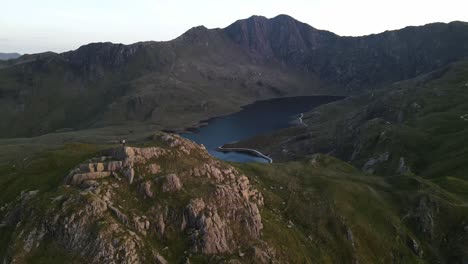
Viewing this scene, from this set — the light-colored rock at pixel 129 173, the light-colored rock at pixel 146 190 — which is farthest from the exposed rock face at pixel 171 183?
the light-colored rock at pixel 129 173

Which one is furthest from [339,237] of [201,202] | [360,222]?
[201,202]

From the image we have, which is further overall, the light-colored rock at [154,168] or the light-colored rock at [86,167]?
the light-colored rock at [154,168]

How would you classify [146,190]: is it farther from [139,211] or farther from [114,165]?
[114,165]

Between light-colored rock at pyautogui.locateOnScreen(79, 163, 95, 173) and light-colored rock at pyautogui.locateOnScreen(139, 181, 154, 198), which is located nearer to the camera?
light-colored rock at pyautogui.locateOnScreen(139, 181, 154, 198)

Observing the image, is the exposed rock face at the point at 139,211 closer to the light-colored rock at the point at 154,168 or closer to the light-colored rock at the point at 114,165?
the light-colored rock at the point at 154,168

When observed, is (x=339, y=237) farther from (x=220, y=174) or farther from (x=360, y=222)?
(x=220, y=174)

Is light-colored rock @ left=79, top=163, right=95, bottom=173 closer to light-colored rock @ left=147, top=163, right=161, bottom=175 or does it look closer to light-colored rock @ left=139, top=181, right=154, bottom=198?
light-colored rock @ left=139, top=181, right=154, bottom=198

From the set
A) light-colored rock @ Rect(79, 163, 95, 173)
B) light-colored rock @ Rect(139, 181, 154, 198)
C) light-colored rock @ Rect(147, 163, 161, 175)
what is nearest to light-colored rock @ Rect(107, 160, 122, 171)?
light-colored rock @ Rect(79, 163, 95, 173)

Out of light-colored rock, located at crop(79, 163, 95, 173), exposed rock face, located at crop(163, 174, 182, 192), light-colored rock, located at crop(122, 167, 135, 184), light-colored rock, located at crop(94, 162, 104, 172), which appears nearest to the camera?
light-colored rock, located at crop(79, 163, 95, 173)
